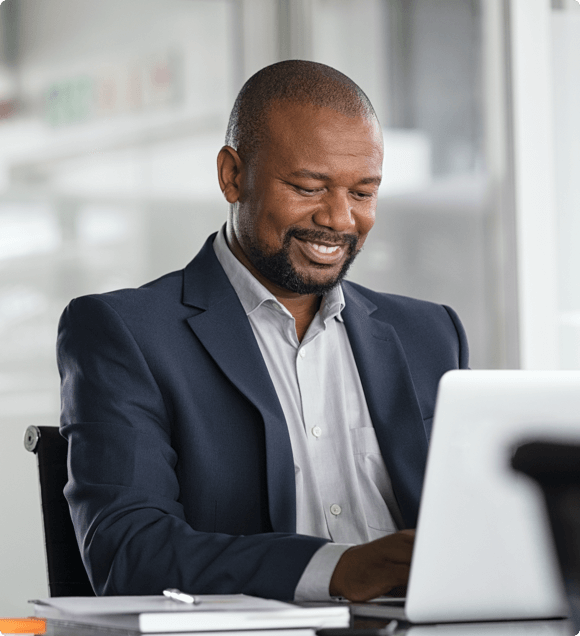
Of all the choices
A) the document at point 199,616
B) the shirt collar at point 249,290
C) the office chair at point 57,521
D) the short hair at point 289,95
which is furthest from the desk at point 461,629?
the short hair at point 289,95

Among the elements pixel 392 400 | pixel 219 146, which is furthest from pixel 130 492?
pixel 219 146

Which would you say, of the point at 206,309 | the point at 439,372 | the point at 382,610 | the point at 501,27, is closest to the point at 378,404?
the point at 439,372

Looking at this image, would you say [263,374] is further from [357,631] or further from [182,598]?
[357,631]

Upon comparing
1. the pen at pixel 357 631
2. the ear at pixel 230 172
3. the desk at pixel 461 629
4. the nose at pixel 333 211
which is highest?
the ear at pixel 230 172

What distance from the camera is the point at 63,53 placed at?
3223 millimetres

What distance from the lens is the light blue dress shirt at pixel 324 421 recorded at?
1.52 metres

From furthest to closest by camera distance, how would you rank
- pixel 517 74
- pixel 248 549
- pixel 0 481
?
pixel 517 74, pixel 0 481, pixel 248 549

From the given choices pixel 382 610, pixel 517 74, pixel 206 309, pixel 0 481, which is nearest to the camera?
pixel 382 610

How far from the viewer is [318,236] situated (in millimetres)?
1654

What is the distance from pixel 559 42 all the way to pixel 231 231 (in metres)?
2.33

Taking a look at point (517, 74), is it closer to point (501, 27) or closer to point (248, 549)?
point (501, 27)

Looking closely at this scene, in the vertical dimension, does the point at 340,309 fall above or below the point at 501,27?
below

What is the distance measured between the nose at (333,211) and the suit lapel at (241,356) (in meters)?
0.20

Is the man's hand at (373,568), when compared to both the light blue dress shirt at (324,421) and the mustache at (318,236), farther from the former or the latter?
the mustache at (318,236)
